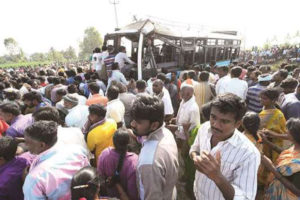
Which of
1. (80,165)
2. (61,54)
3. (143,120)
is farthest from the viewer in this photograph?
(61,54)

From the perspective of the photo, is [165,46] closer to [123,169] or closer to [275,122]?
[275,122]

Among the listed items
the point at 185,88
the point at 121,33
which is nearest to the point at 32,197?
the point at 185,88

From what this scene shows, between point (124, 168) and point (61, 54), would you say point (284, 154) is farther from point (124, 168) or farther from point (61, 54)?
point (61, 54)

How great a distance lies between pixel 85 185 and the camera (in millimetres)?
1462

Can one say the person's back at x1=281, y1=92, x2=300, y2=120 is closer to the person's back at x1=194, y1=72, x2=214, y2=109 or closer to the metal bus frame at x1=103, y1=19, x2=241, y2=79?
the person's back at x1=194, y1=72, x2=214, y2=109

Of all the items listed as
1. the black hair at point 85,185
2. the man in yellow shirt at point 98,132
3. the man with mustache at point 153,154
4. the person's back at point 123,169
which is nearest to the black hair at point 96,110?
the man in yellow shirt at point 98,132

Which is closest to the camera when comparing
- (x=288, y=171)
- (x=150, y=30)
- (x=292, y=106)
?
(x=288, y=171)

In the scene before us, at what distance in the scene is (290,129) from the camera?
Answer: 6.48 feet

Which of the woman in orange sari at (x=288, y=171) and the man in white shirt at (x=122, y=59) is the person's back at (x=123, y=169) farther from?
the man in white shirt at (x=122, y=59)

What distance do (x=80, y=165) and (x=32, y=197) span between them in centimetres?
42

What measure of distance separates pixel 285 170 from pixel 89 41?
253 ft

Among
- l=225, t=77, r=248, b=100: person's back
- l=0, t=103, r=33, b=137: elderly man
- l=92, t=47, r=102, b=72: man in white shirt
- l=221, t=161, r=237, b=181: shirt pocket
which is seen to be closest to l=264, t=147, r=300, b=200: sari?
l=221, t=161, r=237, b=181: shirt pocket

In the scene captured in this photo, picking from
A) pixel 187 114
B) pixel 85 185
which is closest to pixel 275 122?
pixel 187 114

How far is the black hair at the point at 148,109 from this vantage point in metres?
1.61
